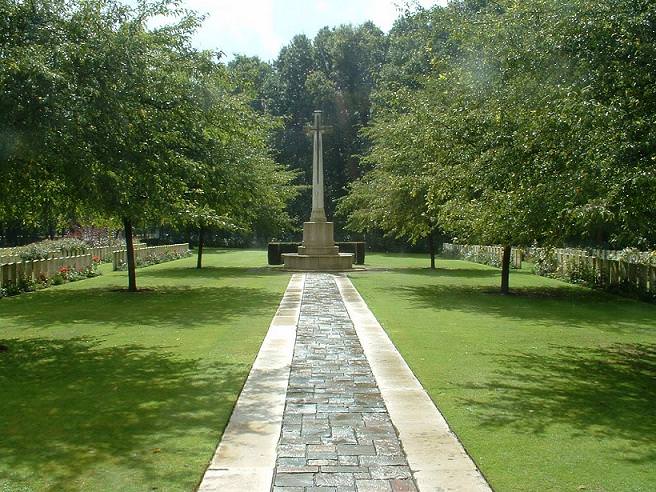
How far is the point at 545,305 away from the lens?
58.0ft

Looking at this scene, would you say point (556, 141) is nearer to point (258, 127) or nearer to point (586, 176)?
point (586, 176)

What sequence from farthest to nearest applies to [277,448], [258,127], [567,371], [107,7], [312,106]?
[312,106]
[258,127]
[107,7]
[567,371]
[277,448]

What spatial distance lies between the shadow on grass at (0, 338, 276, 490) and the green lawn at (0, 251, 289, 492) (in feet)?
0.04

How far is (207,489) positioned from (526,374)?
543 cm

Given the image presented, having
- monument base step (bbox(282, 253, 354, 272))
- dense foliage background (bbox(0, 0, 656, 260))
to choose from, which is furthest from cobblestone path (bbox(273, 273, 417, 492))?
monument base step (bbox(282, 253, 354, 272))

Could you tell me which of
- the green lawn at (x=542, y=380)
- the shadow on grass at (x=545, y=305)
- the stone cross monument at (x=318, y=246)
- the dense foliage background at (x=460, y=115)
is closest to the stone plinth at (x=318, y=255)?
the stone cross monument at (x=318, y=246)

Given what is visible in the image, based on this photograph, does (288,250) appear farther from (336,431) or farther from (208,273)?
(336,431)

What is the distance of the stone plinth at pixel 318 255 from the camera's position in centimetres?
3069

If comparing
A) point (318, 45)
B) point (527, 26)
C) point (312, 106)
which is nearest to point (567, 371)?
point (527, 26)

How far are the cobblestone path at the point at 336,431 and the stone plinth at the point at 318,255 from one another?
64.4 ft

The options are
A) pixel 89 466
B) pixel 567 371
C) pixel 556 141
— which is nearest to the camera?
pixel 89 466

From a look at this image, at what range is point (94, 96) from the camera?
941 centimetres

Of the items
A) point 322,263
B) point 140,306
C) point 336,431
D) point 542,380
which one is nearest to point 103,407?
point 336,431

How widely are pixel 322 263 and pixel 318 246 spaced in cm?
182
